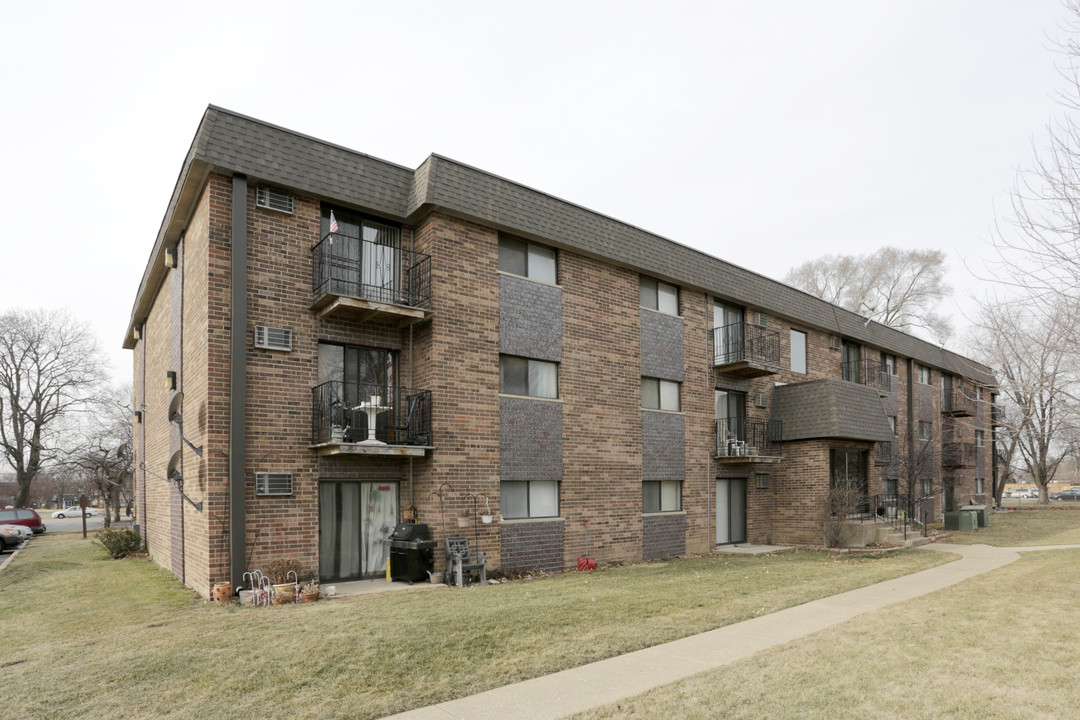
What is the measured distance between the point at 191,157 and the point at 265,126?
1283 millimetres

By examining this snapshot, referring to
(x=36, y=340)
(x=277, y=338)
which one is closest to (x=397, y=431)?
(x=277, y=338)

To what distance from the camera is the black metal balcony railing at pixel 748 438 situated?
1894 centimetres

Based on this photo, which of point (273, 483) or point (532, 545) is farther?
point (532, 545)

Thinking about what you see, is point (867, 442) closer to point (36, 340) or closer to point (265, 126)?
point (265, 126)

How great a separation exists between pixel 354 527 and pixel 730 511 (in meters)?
11.4

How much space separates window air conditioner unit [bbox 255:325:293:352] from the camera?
11.4 meters

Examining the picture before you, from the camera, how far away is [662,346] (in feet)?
57.7

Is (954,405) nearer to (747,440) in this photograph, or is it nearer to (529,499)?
(747,440)

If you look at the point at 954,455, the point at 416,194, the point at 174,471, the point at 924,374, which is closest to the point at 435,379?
the point at 416,194

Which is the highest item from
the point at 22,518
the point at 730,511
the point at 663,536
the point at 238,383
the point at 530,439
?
the point at 238,383

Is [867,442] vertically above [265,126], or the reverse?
[265,126]

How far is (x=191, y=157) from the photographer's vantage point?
36.3ft

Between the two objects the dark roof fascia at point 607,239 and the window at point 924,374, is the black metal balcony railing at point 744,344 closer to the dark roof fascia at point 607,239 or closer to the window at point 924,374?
the dark roof fascia at point 607,239

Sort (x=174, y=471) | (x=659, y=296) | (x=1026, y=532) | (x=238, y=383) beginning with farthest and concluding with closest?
(x=1026, y=532), (x=659, y=296), (x=174, y=471), (x=238, y=383)
